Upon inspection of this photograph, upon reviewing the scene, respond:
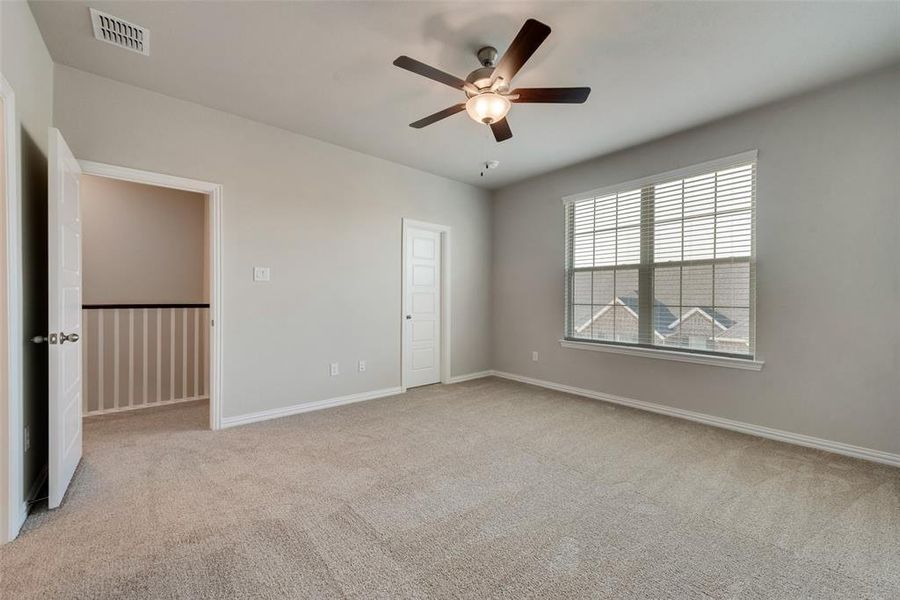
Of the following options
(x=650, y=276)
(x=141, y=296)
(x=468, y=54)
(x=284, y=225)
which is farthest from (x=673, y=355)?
(x=141, y=296)

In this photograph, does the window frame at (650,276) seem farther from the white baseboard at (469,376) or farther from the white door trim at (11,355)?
the white door trim at (11,355)

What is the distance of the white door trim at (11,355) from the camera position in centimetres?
173

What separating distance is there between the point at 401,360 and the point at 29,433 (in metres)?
3.06

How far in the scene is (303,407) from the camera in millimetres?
3793

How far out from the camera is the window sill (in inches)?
129

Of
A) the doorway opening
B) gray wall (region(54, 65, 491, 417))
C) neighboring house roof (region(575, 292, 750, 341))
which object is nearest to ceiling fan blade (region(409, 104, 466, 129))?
gray wall (region(54, 65, 491, 417))

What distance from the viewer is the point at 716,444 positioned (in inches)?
119

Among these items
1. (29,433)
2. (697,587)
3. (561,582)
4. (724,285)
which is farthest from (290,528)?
(724,285)

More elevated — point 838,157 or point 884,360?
point 838,157

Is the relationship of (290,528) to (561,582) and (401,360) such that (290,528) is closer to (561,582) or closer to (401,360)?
(561,582)

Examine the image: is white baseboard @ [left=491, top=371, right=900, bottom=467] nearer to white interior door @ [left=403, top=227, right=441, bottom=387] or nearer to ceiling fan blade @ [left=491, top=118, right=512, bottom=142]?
white interior door @ [left=403, top=227, right=441, bottom=387]

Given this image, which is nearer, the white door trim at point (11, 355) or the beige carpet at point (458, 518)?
the beige carpet at point (458, 518)

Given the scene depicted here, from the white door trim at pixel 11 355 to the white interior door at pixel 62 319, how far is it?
0.16 metres

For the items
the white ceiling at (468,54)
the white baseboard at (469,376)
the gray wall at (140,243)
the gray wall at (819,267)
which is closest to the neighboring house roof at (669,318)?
the gray wall at (819,267)
